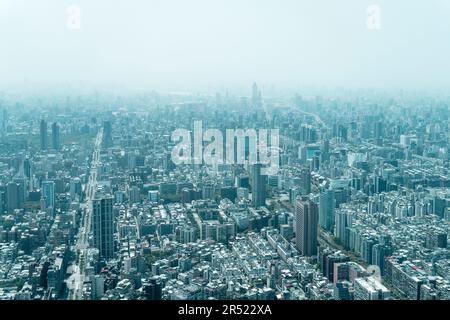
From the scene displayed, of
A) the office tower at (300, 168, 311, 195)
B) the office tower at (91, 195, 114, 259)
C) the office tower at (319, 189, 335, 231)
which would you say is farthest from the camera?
the office tower at (300, 168, 311, 195)

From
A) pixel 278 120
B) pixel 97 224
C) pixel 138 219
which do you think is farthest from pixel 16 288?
pixel 278 120

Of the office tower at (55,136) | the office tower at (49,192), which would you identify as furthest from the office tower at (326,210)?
the office tower at (55,136)

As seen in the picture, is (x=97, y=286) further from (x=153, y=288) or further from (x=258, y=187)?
(x=258, y=187)

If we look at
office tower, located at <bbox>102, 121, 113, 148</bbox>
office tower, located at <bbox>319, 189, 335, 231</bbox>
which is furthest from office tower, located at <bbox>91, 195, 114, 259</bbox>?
office tower, located at <bbox>319, 189, 335, 231</bbox>

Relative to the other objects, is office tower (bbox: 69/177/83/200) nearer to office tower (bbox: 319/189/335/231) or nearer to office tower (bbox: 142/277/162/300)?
office tower (bbox: 142/277/162/300)

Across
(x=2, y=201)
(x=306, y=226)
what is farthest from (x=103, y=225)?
(x=306, y=226)

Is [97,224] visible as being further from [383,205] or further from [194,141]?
[383,205]
